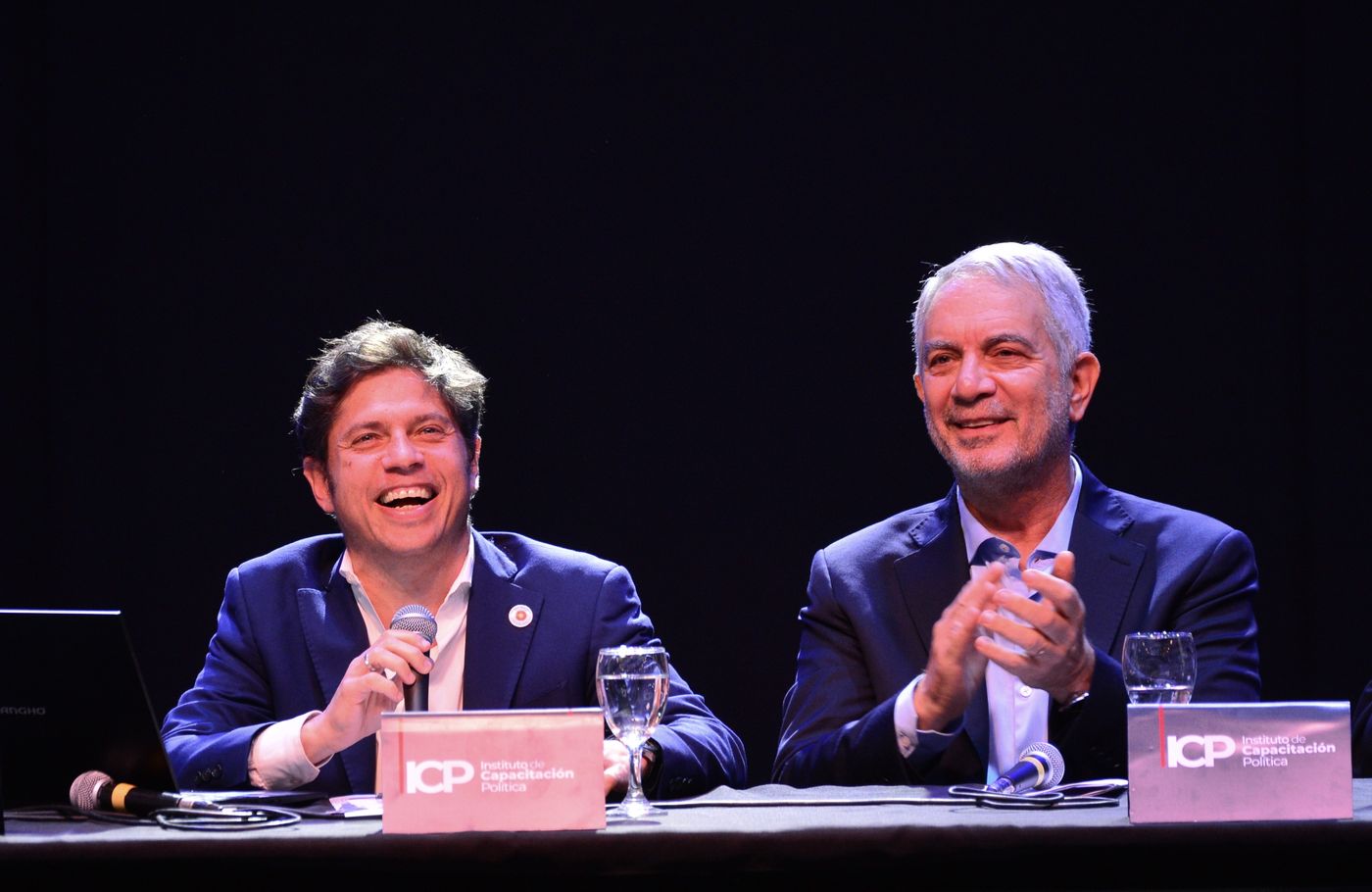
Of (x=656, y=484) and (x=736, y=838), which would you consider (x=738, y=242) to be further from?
(x=736, y=838)

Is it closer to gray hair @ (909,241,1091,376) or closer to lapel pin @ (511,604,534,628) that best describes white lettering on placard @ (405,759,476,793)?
lapel pin @ (511,604,534,628)

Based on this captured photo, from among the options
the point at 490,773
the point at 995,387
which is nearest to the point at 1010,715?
the point at 995,387

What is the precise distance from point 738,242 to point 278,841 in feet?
8.85

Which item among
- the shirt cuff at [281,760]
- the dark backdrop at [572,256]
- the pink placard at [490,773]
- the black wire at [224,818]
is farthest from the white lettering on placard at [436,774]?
the dark backdrop at [572,256]

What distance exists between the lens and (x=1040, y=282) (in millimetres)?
2699

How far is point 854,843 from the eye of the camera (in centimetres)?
150

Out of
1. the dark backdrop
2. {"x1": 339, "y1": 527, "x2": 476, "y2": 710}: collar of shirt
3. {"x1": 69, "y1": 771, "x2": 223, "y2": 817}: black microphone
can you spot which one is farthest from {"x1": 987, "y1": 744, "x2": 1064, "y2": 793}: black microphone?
the dark backdrop

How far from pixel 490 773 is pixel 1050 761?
0.74 meters

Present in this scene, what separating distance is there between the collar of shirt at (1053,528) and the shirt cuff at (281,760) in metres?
1.21

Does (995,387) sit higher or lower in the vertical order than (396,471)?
higher

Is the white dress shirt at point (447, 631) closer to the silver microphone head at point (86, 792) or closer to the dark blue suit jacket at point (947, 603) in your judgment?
the dark blue suit jacket at point (947, 603)

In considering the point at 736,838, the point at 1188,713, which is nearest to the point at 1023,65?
the point at 1188,713

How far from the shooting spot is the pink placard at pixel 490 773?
5.09 feet

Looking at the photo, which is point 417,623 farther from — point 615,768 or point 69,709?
point 69,709
